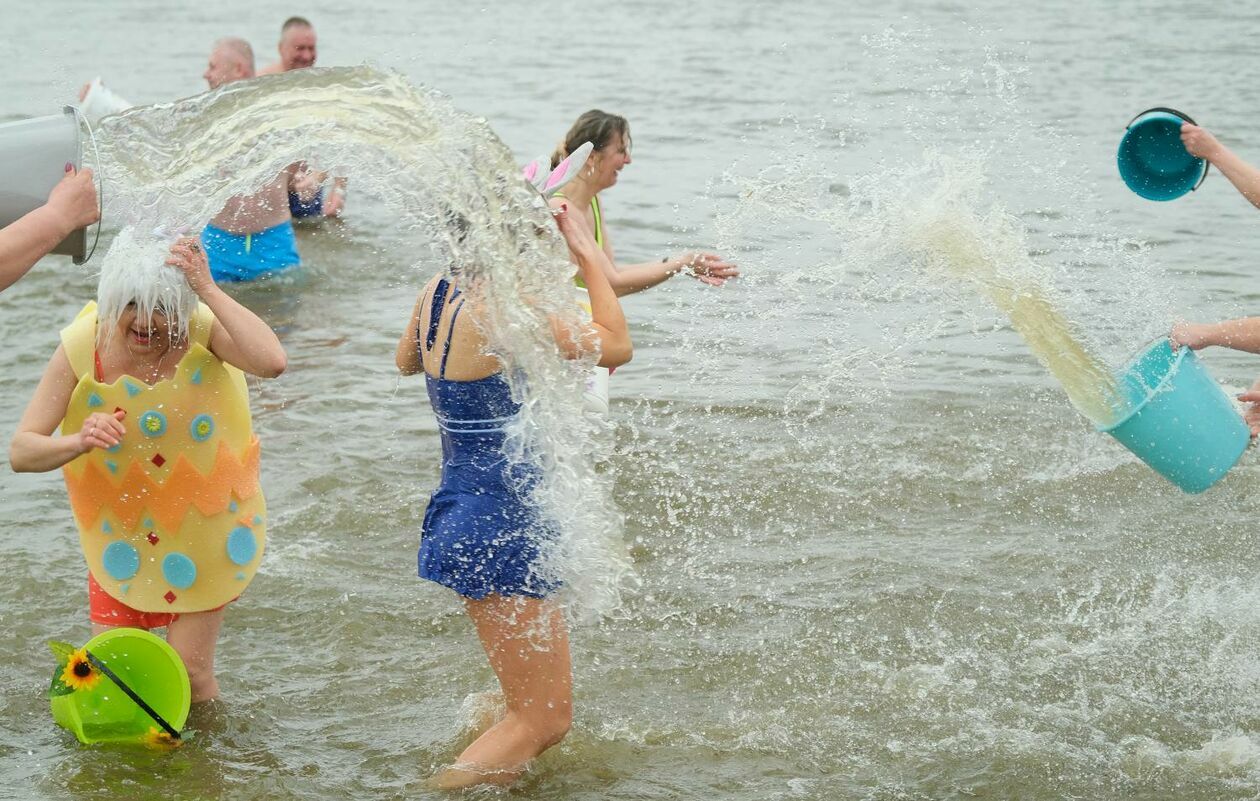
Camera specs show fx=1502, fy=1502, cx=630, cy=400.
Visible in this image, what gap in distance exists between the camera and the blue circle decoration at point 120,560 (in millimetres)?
4629

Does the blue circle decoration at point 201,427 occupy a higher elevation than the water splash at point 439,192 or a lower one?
lower

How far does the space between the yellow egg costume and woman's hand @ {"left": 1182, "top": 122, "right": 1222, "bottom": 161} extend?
3427 mm

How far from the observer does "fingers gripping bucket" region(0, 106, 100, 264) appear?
450 centimetres

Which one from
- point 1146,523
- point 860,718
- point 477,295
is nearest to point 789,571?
point 860,718

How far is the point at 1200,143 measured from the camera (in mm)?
5371

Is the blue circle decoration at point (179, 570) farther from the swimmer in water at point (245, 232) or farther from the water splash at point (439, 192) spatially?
the swimmer in water at point (245, 232)

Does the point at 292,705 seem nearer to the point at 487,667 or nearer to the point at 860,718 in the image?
A: the point at 487,667

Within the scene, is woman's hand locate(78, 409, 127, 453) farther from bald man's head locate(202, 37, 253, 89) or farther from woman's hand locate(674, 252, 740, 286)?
bald man's head locate(202, 37, 253, 89)

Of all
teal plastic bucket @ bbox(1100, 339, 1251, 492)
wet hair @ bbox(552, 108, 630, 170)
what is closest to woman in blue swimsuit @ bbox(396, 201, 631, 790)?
teal plastic bucket @ bbox(1100, 339, 1251, 492)

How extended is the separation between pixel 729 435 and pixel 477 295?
3.88 meters

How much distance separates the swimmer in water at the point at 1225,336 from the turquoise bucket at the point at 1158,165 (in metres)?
0.73

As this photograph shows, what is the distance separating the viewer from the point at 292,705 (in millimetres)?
5277

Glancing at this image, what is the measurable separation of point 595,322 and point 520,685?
3.51ft

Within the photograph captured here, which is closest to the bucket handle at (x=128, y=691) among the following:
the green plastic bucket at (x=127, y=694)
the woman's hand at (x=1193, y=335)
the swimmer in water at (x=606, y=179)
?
the green plastic bucket at (x=127, y=694)
